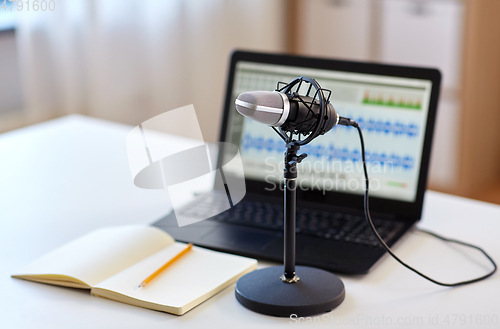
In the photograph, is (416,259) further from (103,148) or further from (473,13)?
(473,13)

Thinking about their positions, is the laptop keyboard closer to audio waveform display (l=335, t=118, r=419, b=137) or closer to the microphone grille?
audio waveform display (l=335, t=118, r=419, b=137)

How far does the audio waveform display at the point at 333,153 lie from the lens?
102 cm

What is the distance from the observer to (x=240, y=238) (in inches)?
37.8

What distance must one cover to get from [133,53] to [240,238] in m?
1.78

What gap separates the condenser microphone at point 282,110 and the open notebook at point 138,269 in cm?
24

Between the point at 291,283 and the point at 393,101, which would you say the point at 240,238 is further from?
the point at 393,101

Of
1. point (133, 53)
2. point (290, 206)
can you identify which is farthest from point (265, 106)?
point (133, 53)

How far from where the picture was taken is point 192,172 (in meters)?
0.90

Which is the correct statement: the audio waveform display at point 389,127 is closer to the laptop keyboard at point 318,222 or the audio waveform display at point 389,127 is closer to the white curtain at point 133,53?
the laptop keyboard at point 318,222

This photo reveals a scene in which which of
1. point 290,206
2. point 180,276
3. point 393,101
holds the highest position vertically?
point 393,101

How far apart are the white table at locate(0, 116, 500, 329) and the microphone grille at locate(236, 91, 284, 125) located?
0.25 metres

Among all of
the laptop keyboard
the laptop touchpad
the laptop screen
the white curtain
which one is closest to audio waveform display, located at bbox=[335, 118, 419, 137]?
the laptop screen

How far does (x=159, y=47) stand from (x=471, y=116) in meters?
1.45

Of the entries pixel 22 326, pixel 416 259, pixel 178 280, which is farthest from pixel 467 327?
pixel 22 326
